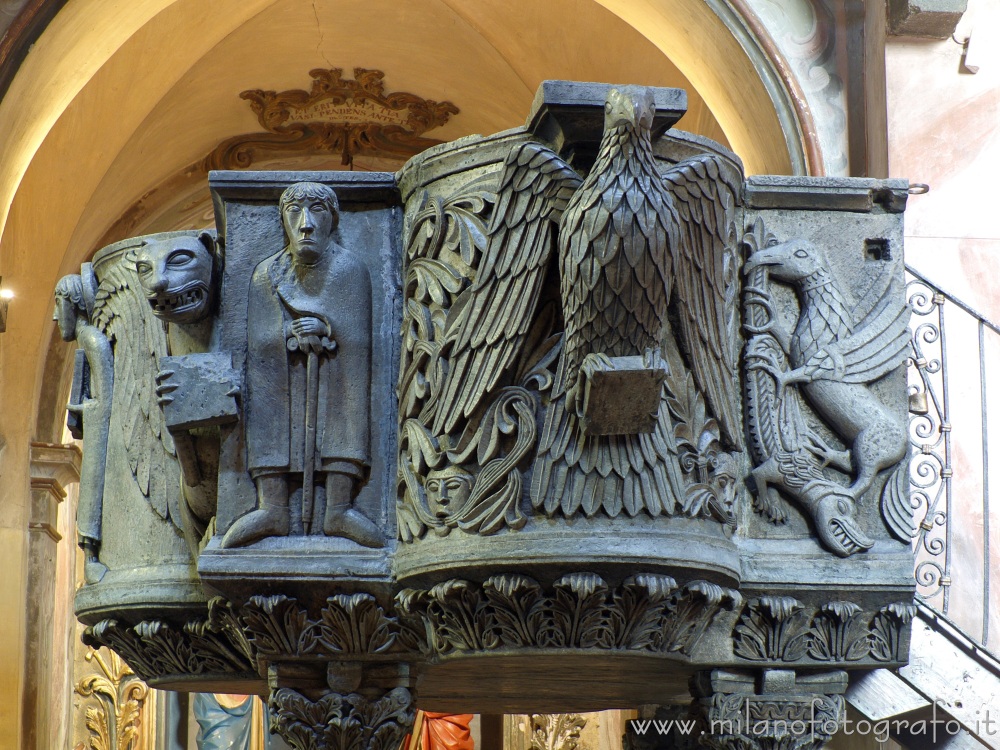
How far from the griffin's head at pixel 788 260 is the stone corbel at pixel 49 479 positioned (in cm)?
709

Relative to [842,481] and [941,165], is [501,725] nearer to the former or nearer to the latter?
[941,165]

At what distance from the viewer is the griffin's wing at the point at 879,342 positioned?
4.32 metres

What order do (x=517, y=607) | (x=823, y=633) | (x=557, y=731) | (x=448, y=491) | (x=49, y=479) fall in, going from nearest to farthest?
(x=517, y=607)
(x=448, y=491)
(x=823, y=633)
(x=557, y=731)
(x=49, y=479)

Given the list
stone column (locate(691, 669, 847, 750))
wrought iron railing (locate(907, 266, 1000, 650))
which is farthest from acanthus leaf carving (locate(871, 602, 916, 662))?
wrought iron railing (locate(907, 266, 1000, 650))

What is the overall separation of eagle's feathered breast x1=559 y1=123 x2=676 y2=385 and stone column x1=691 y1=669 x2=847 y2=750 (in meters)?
1.02

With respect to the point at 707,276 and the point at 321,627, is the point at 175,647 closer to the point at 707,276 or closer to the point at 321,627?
the point at 321,627

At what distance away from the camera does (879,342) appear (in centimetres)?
436

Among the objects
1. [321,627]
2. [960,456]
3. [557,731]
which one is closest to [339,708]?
[321,627]

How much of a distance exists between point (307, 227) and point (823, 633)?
173cm

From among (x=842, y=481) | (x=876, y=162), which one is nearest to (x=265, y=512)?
(x=842, y=481)

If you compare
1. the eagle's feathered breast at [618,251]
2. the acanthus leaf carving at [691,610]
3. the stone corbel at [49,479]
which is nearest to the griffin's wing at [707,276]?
the eagle's feathered breast at [618,251]

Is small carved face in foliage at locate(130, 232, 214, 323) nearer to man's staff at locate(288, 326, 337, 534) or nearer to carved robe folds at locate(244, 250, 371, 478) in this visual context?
carved robe folds at locate(244, 250, 371, 478)

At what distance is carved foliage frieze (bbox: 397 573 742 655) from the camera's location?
12.4 feet

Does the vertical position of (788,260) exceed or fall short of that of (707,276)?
it exceeds it
